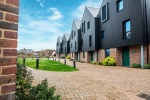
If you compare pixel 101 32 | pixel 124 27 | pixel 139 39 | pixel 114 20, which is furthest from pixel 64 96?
pixel 101 32

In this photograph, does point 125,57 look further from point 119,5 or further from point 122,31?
point 119,5

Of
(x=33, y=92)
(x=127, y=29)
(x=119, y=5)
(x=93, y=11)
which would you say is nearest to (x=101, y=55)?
(x=127, y=29)

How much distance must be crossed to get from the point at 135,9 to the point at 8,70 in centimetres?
1548

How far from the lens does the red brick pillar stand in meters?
1.55

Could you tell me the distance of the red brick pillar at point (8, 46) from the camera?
1.55 metres

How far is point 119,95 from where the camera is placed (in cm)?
489

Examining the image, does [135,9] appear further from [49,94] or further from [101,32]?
[49,94]

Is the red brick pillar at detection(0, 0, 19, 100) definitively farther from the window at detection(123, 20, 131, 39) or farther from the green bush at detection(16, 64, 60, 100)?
the window at detection(123, 20, 131, 39)

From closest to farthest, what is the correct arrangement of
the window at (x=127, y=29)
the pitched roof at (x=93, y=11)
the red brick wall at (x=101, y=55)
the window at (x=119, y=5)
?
the window at (x=127, y=29) → the window at (x=119, y=5) → the red brick wall at (x=101, y=55) → the pitched roof at (x=93, y=11)

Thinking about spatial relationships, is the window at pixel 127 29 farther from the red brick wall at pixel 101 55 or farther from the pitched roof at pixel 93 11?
the pitched roof at pixel 93 11

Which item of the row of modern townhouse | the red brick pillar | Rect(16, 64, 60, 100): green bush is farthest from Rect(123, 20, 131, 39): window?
the red brick pillar

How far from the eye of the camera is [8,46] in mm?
1606

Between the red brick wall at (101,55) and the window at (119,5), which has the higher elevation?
the window at (119,5)

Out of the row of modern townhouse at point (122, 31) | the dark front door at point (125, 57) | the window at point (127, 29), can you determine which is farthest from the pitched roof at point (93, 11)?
the dark front door at point (125, 57)
